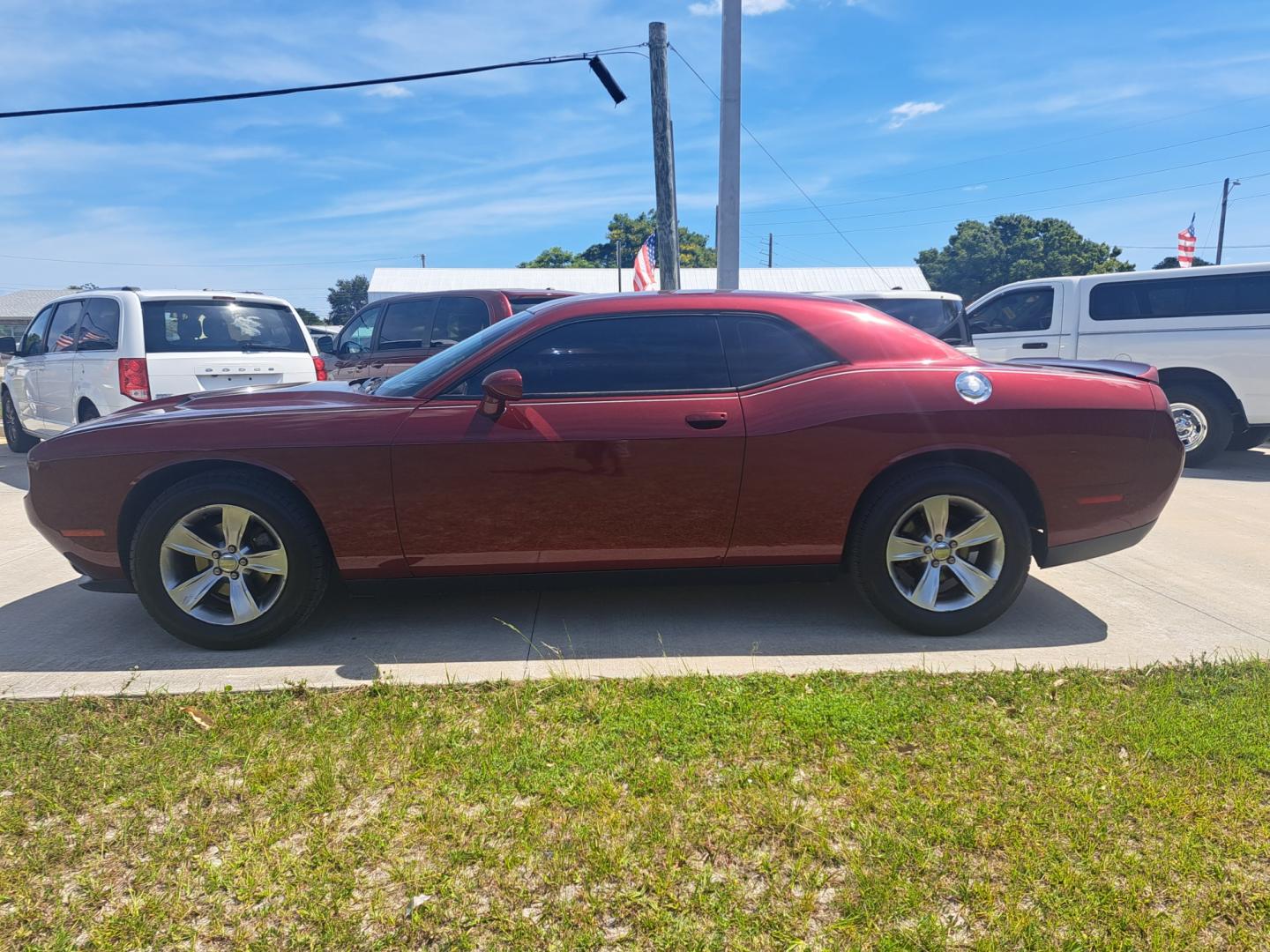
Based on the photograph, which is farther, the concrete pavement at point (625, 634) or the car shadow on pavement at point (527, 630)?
the car shadow on pavement at point (527, 630)

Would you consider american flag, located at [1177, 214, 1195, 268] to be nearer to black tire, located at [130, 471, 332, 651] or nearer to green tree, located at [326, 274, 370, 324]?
black tire, located at [130, 471, 332, 651]

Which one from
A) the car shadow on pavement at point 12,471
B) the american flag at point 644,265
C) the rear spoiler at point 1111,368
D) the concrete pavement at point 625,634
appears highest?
the american flag at point 644,265

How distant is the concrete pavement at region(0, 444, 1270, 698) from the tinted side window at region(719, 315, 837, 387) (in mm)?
1148

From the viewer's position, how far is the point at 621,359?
3811 millimetres

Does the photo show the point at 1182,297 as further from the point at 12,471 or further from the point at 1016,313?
the point at 12,471

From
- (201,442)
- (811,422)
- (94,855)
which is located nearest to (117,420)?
(201,442)

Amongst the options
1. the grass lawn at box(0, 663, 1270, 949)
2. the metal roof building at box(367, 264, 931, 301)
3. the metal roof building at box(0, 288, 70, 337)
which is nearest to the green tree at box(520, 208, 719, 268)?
the metal roof building at box(367, 264, 931, 301)

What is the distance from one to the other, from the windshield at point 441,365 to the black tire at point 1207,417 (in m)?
7.58

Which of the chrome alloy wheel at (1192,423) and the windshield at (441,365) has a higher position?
the windshield at (441,365)

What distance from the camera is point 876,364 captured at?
3814 millimetres

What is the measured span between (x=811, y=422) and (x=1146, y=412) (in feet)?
5.08

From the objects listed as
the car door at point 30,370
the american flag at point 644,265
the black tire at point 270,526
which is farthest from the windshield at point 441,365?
the american flag at point 644,265

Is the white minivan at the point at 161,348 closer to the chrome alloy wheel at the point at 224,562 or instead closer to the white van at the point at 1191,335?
the chrome alloy wheel at the point at 224,562

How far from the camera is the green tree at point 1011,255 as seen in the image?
71062mm
